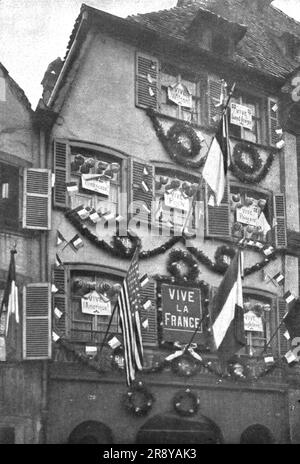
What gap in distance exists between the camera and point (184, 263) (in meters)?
20.5

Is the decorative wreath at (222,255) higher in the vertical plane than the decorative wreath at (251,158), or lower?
lower

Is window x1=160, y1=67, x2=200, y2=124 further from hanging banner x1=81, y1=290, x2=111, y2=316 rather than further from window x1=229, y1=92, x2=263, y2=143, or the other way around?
hanging banner x1=81, y1=290, x2=111, y2=316

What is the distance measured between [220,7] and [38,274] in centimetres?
1161

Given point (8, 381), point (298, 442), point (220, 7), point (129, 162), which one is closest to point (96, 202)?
point (129, 162)

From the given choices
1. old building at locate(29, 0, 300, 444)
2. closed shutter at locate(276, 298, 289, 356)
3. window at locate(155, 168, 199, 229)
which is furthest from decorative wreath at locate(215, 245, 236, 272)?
closed shutter at locate(276, 298, 289, 356)

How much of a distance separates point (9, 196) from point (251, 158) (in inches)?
Answer: 273

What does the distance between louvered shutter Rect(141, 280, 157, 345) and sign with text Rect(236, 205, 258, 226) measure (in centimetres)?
335

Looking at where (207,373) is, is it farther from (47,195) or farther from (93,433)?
(47,195)

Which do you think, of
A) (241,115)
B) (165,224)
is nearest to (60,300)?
(165,224)

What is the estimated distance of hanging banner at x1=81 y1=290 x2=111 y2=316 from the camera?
18734mm

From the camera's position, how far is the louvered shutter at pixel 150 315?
63.5ft

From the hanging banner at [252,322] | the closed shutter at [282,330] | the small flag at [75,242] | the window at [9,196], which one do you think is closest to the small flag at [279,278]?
the closed shutter at [282,330]

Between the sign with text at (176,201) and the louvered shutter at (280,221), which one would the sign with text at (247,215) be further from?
the sign with text at (176,201)

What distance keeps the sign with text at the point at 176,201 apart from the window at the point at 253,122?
2.63 m
